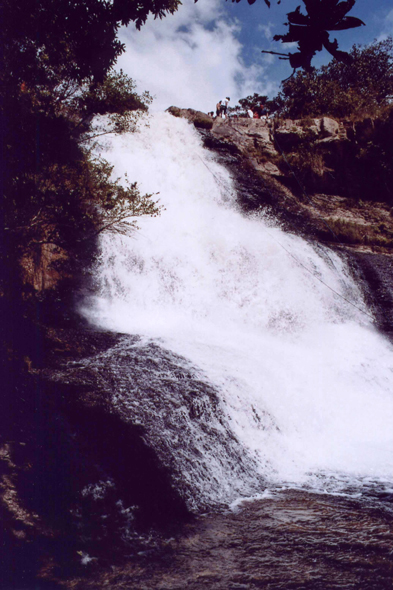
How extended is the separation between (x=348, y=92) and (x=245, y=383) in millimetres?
20082

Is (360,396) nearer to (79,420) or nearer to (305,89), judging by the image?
(79,420)

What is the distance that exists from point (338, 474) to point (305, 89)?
21.4 meters

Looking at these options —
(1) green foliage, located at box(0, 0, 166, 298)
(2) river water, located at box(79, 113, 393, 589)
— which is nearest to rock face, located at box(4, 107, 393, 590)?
(2) river water, located at box(79, 113, 393, 589)

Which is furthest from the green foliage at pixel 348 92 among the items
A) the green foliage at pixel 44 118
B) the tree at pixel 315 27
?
the tree at pixel 315 27

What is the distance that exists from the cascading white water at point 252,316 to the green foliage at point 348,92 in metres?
7.84

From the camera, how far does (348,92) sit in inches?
805

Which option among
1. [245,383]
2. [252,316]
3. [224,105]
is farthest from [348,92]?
[245,383]

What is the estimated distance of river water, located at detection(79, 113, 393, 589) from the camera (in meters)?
3.88

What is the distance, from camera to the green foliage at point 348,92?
63.9 feet

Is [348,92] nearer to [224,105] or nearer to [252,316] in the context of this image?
[224,105]

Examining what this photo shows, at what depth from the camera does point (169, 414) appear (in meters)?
5.58

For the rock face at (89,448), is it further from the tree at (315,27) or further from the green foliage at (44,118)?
the tree at (315,27)

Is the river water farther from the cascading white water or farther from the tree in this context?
the tree

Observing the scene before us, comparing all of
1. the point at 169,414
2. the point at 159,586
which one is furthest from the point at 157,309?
the point at 159,586
